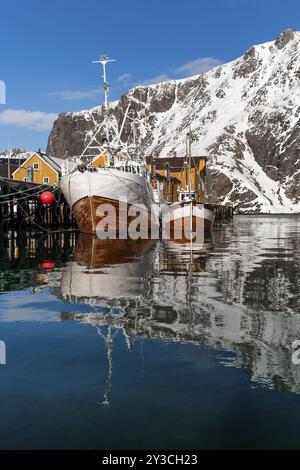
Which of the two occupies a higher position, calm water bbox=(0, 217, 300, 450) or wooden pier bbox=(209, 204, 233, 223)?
wooden pier bbox=(209, 204, 233, 223)

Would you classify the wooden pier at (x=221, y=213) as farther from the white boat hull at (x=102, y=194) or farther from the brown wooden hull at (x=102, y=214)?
the white boat hull at (x=102, y=194)

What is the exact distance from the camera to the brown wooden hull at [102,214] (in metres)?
38.6

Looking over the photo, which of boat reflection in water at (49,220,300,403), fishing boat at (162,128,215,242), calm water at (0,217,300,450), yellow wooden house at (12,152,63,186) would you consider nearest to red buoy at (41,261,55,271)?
boat reflection in water at (49,220,300,403)

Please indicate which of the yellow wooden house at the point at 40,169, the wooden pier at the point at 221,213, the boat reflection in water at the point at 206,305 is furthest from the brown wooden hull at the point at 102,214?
the wooden pier at the point at 221,213

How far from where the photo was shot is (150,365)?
713 centimetres

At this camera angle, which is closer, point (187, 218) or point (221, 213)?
point (187, 218)

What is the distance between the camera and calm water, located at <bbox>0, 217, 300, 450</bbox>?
16.7ft

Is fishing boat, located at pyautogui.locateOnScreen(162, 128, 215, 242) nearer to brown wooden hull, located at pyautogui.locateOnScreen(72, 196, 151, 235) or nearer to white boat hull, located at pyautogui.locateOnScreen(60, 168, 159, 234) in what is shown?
brown wooden hull, located at pyautogui.locateOnScreen(72, 196, 151, 235)

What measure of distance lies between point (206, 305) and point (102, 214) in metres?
28.7

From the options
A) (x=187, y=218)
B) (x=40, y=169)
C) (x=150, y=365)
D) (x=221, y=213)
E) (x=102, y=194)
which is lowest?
(x=150, y=365)

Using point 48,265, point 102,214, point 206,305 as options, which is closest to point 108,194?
point 102,214

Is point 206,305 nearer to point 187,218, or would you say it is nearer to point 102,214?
point 102,214

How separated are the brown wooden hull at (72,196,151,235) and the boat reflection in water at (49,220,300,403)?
1762cm
